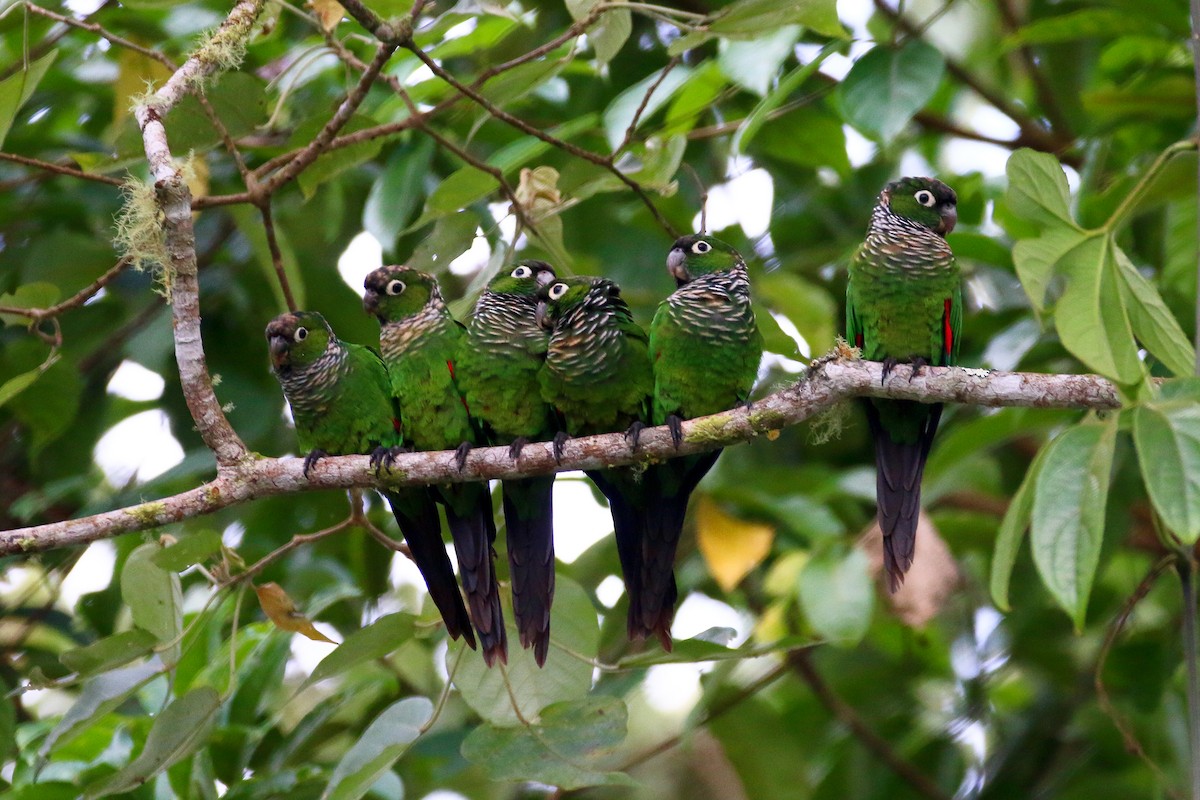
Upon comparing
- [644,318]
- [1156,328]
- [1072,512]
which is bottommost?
[644,318]

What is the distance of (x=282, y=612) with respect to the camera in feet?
11.6

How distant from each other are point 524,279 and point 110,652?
1642mm

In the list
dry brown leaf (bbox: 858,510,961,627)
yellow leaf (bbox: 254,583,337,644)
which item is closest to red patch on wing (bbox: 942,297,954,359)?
dry brown leaf (bbox: 858,510,961,627)

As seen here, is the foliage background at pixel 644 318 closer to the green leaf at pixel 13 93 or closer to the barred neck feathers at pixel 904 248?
the green leaf at pixel 13 93

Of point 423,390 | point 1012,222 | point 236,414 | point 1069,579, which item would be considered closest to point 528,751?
point 423,390

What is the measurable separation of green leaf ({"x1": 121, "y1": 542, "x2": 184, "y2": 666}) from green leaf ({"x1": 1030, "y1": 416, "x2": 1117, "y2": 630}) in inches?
91.2

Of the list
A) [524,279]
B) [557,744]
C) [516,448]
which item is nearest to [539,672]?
[557,744]

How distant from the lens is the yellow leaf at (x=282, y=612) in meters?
3.48

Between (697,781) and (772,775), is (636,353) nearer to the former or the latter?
(772,775)

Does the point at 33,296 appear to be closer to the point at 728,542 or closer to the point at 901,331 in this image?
the point at 901,331

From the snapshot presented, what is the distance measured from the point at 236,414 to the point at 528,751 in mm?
2204

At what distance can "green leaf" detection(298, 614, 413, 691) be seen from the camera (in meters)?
3.34

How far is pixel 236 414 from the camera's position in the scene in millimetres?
4879

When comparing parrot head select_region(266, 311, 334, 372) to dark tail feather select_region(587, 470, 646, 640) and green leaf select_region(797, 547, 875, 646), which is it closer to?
dark tail feather select_region(587, 470, 646, 640)
